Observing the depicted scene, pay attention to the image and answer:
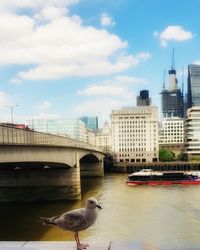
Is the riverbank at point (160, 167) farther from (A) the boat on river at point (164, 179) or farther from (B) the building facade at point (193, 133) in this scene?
(A) the boat on river at point (164, 179)

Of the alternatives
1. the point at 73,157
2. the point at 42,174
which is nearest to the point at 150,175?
the point at 73,157

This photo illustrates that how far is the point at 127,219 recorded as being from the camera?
Result: 33688mm

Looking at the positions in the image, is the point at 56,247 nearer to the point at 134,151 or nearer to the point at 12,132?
the point at 12,132

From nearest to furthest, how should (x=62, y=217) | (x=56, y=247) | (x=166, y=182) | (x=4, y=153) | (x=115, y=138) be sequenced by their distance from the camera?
1. (x=56, y=247)
2. (x=62, y=217)
3. (x=4, y=153)
4. (x=166, y=182)
5. (x=115, y=138)

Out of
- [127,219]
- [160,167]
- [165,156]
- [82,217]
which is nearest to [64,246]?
[82,217]

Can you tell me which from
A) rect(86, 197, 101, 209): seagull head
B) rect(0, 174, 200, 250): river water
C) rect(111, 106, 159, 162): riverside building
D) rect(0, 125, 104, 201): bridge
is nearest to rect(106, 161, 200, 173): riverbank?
rect(111, 106, 159, 162): riverside building

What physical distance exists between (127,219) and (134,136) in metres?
98.3

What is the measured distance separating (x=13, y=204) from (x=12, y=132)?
16603mm

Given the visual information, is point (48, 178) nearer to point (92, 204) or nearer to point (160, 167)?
point (92, 204)

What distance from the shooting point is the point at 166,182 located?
67.1m

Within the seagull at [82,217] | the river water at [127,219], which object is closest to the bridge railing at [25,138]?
the river water at [127,219]

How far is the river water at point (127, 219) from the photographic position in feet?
89.4

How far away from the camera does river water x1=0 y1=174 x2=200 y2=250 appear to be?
2723 cm

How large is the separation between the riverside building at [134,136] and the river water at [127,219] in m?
79.3
